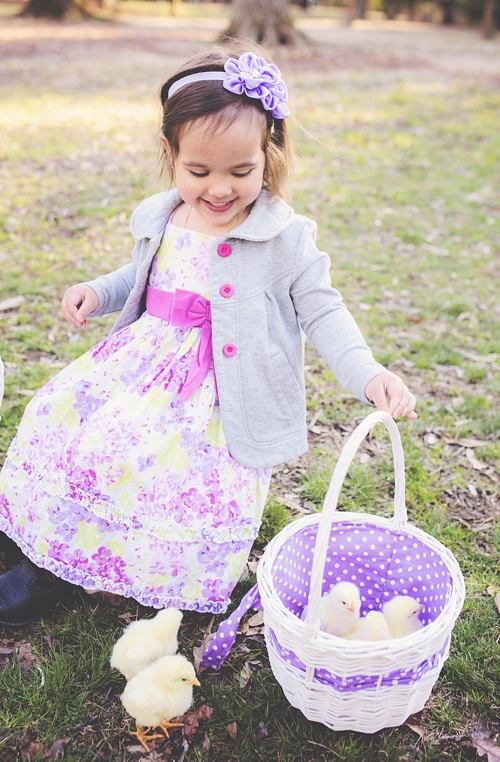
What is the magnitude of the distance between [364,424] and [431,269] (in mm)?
3639

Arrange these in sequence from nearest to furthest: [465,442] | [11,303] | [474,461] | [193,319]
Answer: [193,319]
[474,461]
[465,442]
[11,303]

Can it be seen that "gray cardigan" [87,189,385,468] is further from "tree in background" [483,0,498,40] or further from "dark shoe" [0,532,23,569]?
"tree in background" [483,0,498,40]

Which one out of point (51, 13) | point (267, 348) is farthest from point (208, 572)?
point (51, 13)

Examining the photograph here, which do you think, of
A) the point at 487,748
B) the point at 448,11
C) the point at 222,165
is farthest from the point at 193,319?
the point at 448,11

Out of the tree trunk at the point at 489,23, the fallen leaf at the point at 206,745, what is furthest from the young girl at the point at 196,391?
the tree trunk at the point at 489,23

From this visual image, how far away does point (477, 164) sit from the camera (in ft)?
23.6

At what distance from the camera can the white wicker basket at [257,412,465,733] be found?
1592 mm

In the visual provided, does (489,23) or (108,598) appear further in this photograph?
(489,23)

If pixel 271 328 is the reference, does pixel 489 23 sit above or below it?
above

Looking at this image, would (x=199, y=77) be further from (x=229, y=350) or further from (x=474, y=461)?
(x=474, y=461)

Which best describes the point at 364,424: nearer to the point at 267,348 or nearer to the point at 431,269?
the point at 267,348

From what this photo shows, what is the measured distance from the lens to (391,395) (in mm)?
1897

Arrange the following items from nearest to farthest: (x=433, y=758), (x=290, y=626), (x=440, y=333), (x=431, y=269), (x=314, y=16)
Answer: (x=290, y=626), (x=433, y=758), (x=440, y=333), (x=431, y=269), (x=314, y=16)

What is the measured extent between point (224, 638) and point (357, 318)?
2.60m
